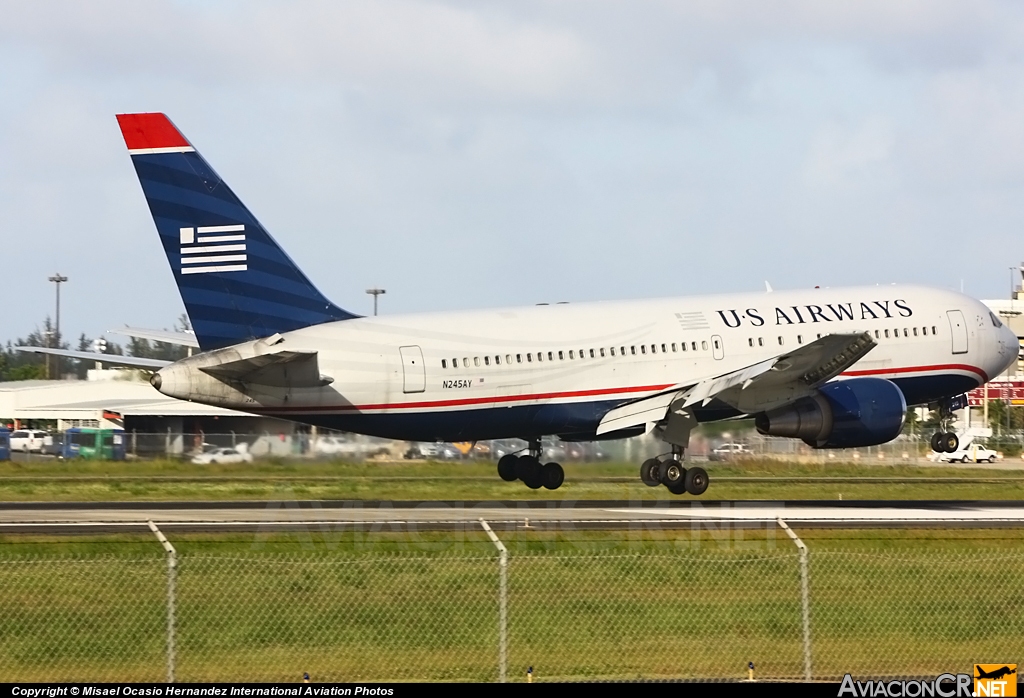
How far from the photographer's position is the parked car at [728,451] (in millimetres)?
45775

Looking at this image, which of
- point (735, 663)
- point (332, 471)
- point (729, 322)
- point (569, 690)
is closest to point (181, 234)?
point (332, 471)

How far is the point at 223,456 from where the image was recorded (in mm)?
44156

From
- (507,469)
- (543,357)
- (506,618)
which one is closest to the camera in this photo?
(506,618)

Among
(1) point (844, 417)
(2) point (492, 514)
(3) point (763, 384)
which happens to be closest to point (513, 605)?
(2) point (492, 514)

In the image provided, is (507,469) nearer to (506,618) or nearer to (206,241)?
(206,241)

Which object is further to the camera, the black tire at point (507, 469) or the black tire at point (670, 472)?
the black tire at point (507, 469)

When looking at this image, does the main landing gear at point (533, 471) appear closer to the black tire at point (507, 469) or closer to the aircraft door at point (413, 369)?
the black tire at point (507, 469)

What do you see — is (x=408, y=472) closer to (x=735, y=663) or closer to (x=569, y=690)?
(x=735, y=663)

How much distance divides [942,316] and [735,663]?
90.7 feet

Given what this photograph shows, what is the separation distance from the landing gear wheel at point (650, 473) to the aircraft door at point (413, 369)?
6.84 meters

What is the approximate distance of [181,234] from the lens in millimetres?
35750

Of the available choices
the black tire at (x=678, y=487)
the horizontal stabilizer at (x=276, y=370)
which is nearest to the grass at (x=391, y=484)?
the black tire at (x=678, y=487)

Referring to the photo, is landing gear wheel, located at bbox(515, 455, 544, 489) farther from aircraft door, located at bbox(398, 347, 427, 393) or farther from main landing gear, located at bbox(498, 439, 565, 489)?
aircraft door, located at bbox(398, 347, 427, 393)

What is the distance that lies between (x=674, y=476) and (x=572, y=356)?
4434 mm
